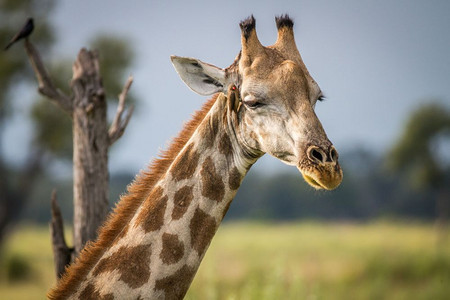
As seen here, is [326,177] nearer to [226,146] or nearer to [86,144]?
[226,146]

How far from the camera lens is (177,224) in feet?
14.1

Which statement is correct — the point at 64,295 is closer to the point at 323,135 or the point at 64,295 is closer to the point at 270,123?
the point at 270,123

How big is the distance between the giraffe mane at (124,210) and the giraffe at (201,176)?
1 cm

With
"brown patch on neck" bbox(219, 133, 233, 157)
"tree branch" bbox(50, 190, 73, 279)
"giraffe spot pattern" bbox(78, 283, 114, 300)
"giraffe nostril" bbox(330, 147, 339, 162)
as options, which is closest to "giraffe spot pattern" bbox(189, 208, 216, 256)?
"brown patch on neck" bbox(219, 133, 233, 157)

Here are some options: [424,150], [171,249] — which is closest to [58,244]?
[171,249]

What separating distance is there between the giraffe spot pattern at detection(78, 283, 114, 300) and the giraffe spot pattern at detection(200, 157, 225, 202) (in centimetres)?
134

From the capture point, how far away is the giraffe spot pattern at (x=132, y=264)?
422 centimetres

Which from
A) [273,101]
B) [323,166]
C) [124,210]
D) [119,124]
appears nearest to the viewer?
[323,166]

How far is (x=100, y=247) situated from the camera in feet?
14.8

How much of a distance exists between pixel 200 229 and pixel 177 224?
23 cm

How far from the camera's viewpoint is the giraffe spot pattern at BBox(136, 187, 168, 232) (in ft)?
14.2

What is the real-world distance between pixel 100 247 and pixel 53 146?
23.8m

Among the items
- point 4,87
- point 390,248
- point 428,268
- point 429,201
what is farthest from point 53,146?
point 429,201

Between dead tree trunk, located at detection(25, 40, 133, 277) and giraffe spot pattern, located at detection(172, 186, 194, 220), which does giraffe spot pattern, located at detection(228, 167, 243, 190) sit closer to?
giraffe spot pattern, located at detection(172, 186, 194, 220)
